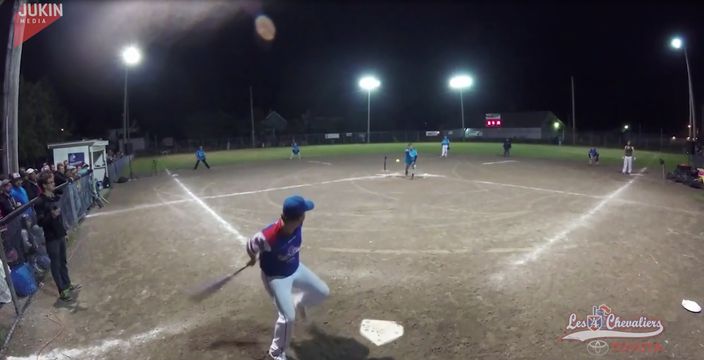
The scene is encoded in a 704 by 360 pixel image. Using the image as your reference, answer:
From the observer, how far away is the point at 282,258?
5316mm

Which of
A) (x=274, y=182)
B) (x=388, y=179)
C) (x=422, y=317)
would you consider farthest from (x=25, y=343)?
(x=388, y=179)

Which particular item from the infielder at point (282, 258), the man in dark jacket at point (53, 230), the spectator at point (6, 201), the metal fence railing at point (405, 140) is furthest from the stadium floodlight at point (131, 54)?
the metal fence railing at point (405, 140)

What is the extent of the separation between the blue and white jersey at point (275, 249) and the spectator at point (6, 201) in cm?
807

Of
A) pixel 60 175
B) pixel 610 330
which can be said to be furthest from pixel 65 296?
pixel 610 330

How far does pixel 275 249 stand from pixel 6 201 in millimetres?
8562

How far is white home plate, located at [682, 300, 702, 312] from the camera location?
673 centimetres

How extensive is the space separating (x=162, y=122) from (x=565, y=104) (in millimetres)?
87711

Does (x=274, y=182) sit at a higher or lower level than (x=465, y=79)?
lower

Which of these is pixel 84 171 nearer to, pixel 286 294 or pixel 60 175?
pixel 60 175

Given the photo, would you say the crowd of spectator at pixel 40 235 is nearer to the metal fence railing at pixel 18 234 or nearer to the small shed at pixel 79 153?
the metal fence railing at pixel 18 234

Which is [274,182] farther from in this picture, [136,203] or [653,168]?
[653,168]

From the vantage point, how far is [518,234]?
11.5m

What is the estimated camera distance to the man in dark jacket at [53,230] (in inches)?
285

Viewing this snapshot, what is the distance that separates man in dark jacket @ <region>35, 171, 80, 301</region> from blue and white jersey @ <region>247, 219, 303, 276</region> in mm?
4349
